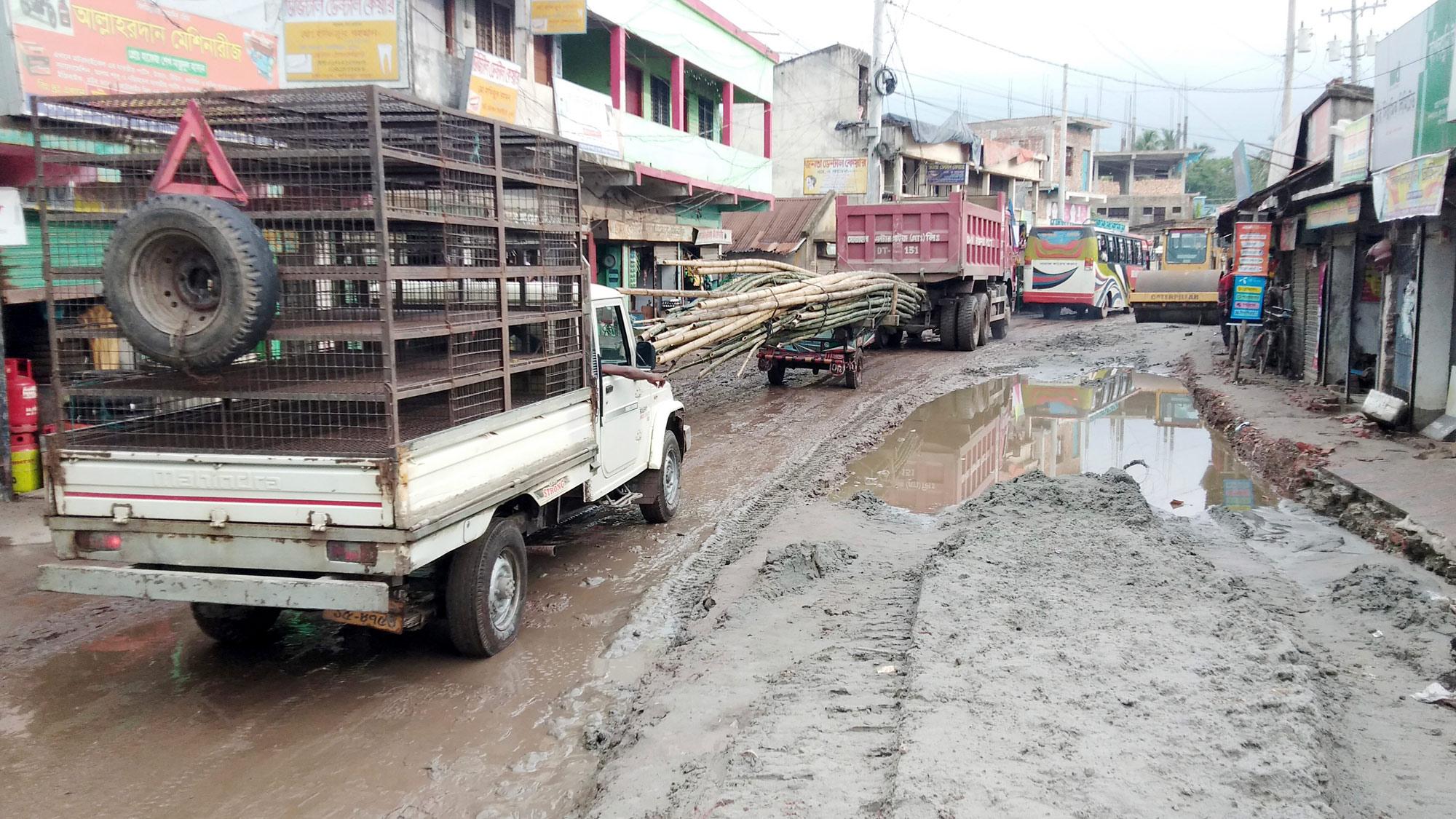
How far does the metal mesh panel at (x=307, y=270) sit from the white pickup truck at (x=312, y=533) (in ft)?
0.59

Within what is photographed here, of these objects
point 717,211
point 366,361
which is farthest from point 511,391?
point 717,211

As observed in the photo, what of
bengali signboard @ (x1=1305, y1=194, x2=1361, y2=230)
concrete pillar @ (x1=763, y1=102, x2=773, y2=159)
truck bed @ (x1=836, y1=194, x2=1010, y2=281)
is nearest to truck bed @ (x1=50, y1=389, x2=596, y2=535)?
bengali signboard @ (x1=1305, y1=194, x2=1361, y2=230)

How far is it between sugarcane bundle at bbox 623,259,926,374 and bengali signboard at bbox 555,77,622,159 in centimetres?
332

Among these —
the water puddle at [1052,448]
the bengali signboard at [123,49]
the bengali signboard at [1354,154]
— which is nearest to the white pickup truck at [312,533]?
the bengali signboard at [123,49]

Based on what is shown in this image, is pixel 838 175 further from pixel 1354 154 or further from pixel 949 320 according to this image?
pixel 1354 154

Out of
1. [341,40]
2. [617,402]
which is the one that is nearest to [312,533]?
[617,402]

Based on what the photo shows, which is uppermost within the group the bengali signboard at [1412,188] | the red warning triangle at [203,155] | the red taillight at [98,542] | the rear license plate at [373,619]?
the bengali signboard at [1412,188]

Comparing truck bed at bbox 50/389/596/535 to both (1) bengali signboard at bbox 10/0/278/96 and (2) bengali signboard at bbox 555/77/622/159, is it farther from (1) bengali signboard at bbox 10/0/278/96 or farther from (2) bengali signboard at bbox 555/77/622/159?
(2) bengali signboard at bbox 555/77/622/159

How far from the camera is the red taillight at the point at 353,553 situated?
14.1ft

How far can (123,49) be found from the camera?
342 inches

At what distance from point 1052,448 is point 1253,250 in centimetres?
613

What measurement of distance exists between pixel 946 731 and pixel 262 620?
155 inches

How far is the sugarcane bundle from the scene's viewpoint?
36.6ft

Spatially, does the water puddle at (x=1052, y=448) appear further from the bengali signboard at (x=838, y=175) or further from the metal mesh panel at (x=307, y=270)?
the bengali signboard at (x=838, y=175)
